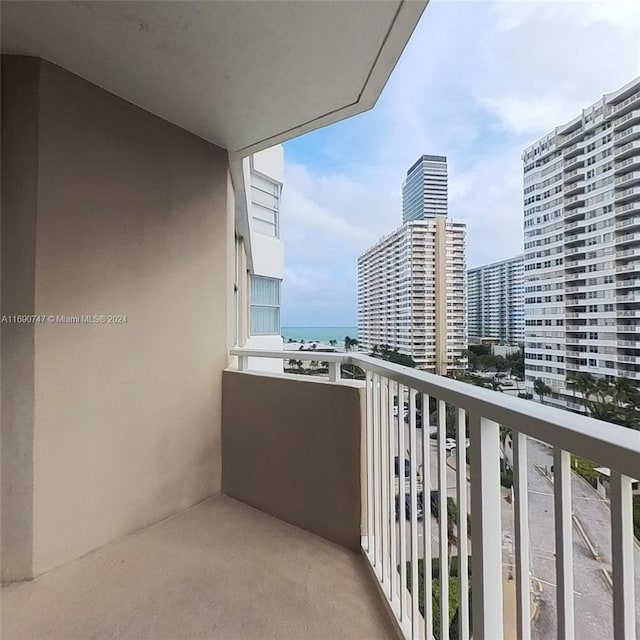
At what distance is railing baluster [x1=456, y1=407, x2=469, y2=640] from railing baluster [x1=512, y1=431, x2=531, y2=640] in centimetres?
20

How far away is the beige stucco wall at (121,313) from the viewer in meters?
1.80

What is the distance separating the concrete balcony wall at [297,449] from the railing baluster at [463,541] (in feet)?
3.05

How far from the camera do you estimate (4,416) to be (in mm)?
1717

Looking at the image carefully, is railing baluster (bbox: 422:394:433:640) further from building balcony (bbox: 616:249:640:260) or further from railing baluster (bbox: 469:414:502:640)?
building balcony (bbox: 616:249:640:260)

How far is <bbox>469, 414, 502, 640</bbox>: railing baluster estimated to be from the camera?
0.85 m

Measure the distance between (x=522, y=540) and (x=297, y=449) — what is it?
1.53 meters

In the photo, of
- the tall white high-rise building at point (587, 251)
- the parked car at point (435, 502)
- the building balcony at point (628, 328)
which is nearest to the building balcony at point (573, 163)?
the tall white high-rise building at point (587, 251)

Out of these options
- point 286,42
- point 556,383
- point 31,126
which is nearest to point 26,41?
point 31,126

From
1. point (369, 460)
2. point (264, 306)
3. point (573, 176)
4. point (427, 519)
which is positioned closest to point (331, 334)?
point (369, 460)

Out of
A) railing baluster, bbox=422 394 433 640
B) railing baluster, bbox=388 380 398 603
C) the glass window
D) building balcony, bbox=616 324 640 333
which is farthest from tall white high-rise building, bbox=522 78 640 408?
the glass window

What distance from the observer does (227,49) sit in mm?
1677

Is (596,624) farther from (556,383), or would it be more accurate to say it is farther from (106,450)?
(106,450)

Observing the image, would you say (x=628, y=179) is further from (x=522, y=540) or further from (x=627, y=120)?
(x=522, y=540)

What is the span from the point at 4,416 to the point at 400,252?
6.67 ft
